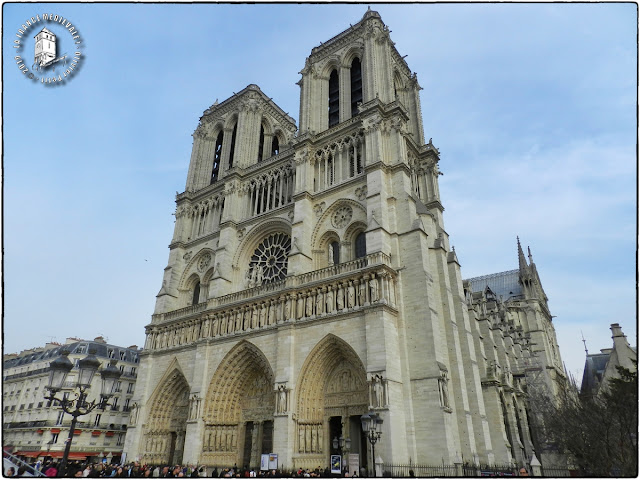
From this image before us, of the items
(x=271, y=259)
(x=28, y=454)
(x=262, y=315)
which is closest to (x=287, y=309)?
(x=262, y=315)

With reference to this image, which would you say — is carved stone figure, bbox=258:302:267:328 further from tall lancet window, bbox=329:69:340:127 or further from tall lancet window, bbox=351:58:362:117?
tall lancet window, bbox=351:58:362:117

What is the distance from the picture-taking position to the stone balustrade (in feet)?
A: 54.7

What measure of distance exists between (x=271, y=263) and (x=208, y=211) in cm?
670

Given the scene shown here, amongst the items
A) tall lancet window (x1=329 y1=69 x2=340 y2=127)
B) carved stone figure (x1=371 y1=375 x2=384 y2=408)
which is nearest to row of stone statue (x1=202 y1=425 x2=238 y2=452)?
carved stone figure (x1=371 y1=375 x2=384 y2=408)

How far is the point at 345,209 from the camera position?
807 inches

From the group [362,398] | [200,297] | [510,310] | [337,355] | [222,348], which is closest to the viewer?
[362,398]

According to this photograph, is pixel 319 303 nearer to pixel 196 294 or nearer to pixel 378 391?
pixel 378 391

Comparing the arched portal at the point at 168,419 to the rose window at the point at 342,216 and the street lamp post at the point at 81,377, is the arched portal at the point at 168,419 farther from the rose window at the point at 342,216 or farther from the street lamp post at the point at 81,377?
the street lamp post at the point at 81,377

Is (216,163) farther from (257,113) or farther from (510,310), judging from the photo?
(510,310)

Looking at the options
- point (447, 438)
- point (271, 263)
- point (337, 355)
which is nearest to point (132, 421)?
point (271, 263)

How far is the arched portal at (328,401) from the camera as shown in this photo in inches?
632

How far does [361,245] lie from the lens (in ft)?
64.7

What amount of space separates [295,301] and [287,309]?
1.55ft

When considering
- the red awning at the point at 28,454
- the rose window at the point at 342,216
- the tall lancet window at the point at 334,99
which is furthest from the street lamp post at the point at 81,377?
the red awning at the point at 28,454
